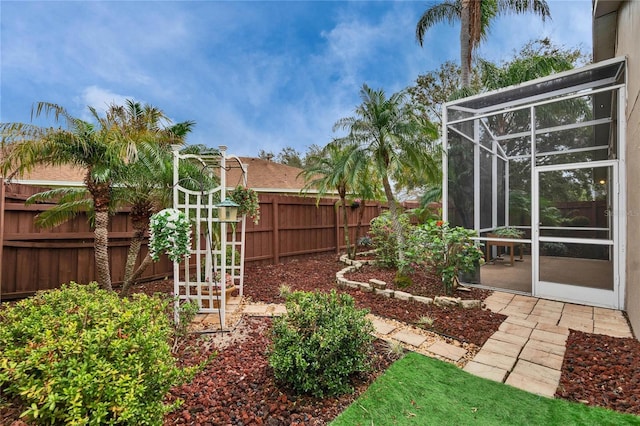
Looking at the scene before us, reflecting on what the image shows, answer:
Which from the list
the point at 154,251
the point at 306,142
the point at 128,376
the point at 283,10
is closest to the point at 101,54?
the point at 283,10

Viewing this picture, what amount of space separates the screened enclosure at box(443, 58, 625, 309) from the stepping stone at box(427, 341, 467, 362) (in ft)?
8.46

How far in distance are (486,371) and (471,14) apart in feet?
31.0

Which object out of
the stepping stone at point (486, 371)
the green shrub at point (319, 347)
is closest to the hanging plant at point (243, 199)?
the green shrub at point (319, 347)

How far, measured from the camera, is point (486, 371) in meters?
2.59

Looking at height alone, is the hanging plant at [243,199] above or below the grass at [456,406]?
above

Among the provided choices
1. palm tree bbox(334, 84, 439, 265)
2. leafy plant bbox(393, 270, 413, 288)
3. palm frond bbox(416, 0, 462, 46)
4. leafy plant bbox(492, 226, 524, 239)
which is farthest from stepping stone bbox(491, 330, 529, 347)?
palm frond bbox(416, 0, 462, 46)

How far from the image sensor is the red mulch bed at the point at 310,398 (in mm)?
1996

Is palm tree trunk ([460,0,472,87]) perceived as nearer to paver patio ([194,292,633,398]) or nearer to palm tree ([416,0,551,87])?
palm tree ([416,0,551,87])

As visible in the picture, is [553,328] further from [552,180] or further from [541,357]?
[552,180]

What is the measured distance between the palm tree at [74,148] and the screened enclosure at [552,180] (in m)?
5.40

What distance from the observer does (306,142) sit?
22.3m

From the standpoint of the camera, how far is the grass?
198cm

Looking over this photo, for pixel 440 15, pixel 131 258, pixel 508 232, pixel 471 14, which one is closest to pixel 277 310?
pixel 131 258

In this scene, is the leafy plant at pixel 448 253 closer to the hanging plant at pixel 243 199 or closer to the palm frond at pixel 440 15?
the hanging plant at pixel 243 199
